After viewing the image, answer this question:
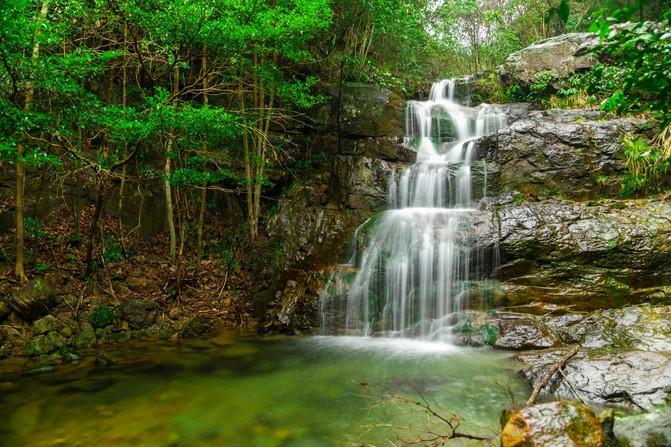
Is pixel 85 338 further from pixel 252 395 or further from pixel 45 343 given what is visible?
pixel 252 395

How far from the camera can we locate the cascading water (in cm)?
764

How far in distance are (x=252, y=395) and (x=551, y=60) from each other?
13404 millimetres

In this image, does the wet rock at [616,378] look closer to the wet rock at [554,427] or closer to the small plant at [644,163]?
the wet rock at [554,427]

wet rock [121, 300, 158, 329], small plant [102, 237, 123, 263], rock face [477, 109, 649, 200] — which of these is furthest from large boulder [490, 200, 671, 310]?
small plant [102, 237, 123, 263]

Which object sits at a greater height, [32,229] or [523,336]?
[32,229]

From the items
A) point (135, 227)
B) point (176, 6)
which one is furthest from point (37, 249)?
point (176, 6)

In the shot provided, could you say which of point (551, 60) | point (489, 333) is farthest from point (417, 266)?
point (551, 60)

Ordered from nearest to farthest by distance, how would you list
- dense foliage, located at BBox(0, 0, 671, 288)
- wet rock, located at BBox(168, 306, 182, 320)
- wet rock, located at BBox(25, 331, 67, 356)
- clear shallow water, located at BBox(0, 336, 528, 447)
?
1. clear shallow water, located at BBox(0, 336, 528, 447)
2. dense foliage, located at BBox(0, 0, 671, 288)
3. wet rock, located at BBox(25, 331, 67, 356)
4. wet rock, located at BBox(168, 306, 182, 320)

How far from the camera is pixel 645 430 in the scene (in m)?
2.83

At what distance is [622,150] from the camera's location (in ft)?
29.3

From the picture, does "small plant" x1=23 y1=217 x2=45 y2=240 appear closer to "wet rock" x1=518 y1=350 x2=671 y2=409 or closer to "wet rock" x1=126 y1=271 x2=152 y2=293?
"wet rock" x1=126 y1=271 x2=152 y2=293

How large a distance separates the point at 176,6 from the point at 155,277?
18.8 feet

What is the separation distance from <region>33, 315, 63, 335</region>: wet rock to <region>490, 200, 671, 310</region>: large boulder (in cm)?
761

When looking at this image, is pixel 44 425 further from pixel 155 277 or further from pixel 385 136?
pixel 385 136
